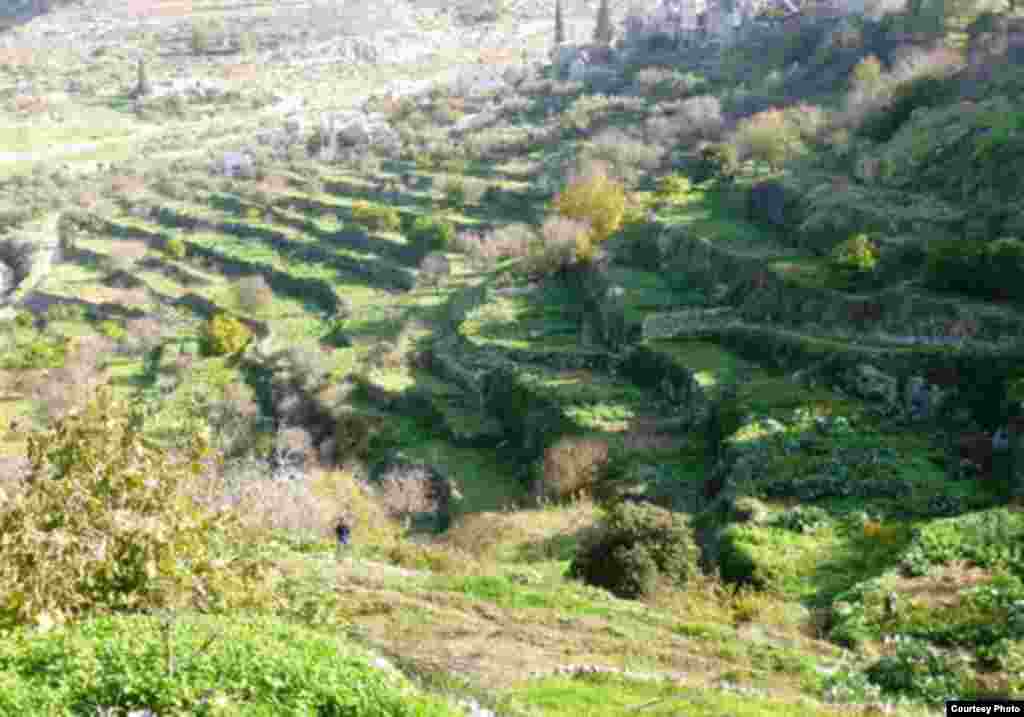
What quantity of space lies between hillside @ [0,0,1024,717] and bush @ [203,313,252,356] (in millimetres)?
186

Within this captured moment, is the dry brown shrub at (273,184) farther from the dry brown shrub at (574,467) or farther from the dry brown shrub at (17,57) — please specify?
the dry brown shrub at (17,57)

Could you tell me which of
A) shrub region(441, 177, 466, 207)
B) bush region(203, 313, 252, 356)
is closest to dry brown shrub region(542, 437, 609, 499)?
bush region(203, 313, 252, 356)

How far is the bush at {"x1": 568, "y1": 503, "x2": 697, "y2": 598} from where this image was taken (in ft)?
66.5

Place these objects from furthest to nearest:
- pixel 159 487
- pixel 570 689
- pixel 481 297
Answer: pixel 481 297
pixel 570 689
pixel 159 487

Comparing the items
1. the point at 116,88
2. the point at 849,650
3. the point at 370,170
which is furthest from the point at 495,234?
the point at 116,88

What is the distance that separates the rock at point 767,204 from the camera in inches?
1785

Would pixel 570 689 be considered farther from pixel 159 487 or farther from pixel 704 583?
pixel 704 583

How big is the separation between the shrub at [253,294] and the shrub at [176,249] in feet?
35.6

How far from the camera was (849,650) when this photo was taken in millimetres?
16828

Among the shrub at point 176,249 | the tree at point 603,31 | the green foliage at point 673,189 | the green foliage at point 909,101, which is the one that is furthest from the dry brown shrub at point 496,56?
the green foliage at point 909,101

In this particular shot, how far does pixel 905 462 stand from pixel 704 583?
7031 millimetres

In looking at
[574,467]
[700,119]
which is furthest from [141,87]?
[574,467]

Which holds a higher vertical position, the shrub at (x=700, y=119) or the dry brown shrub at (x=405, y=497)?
the shrub at (x=700, y=119)

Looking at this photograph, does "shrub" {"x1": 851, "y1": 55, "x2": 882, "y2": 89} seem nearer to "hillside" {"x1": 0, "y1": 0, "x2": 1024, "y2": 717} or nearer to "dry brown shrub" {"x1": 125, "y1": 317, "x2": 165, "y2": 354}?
"hillside" {"x1": 0, "y1": 0, "x2": 1024, "y2": 717}
